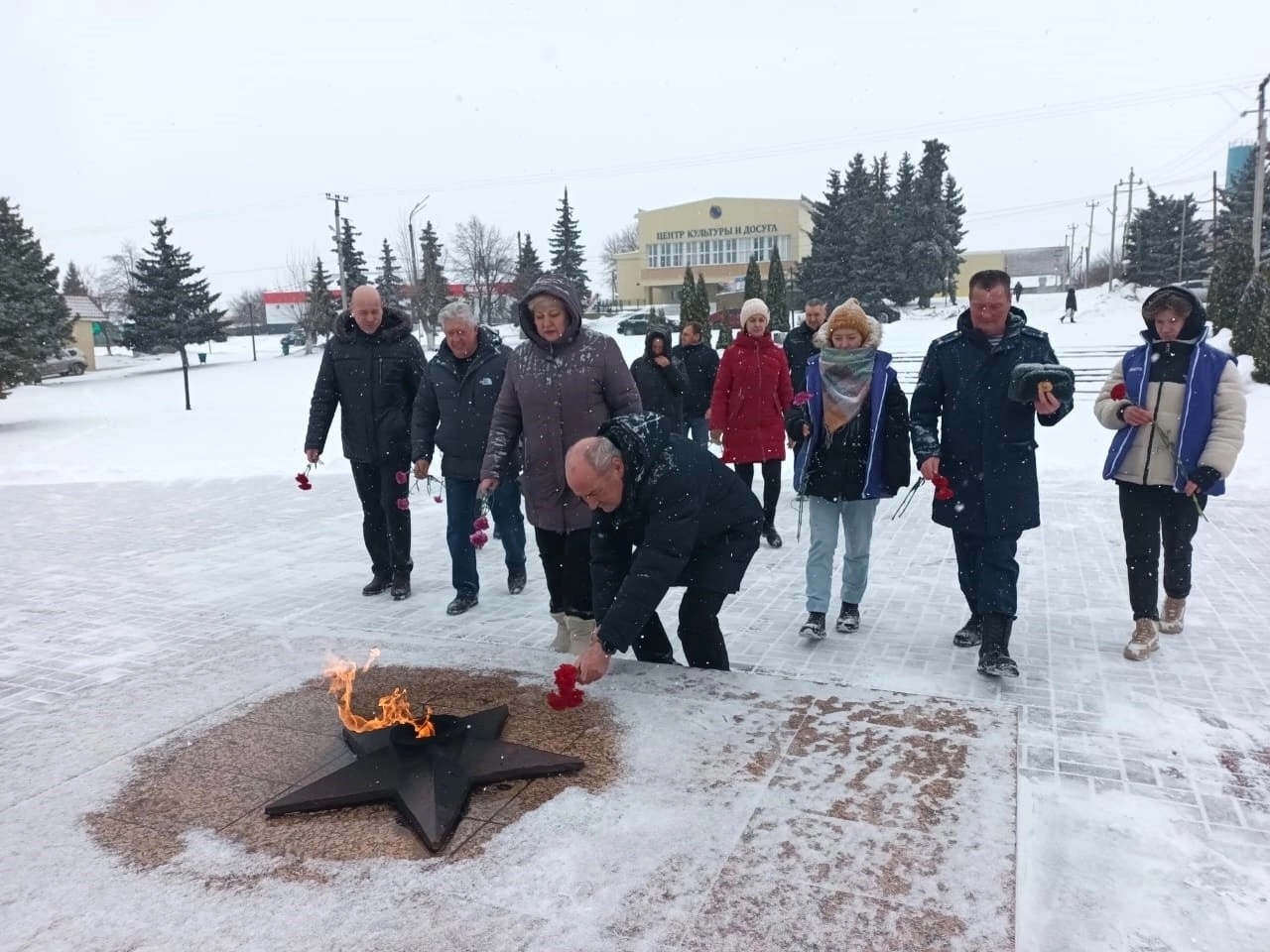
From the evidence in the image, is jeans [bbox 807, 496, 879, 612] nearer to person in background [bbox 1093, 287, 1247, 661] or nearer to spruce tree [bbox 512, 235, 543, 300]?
person in background [bbox 1093, 287, 1247, 661]

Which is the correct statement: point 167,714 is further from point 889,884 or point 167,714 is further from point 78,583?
point 78,583

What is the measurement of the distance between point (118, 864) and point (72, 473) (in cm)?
1119

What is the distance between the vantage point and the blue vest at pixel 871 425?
4.69 meters

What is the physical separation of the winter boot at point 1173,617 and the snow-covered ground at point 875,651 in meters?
0.09

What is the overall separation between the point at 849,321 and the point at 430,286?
48438mm

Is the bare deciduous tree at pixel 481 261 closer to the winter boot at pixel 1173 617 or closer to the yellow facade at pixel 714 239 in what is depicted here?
the yellow facade at pixel 714 239

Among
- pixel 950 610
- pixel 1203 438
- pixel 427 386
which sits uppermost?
pixel 427 386

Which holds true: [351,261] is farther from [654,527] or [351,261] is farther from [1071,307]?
[654,527]

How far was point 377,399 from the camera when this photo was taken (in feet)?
18.6

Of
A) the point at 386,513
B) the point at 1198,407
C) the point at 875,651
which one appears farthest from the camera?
the point at 386,513

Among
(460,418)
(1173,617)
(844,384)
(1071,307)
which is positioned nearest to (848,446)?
(844,384)

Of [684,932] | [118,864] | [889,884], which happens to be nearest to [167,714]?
[118,864]

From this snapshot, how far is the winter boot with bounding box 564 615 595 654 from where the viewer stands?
4352 millimetres

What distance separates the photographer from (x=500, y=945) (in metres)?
2.18
